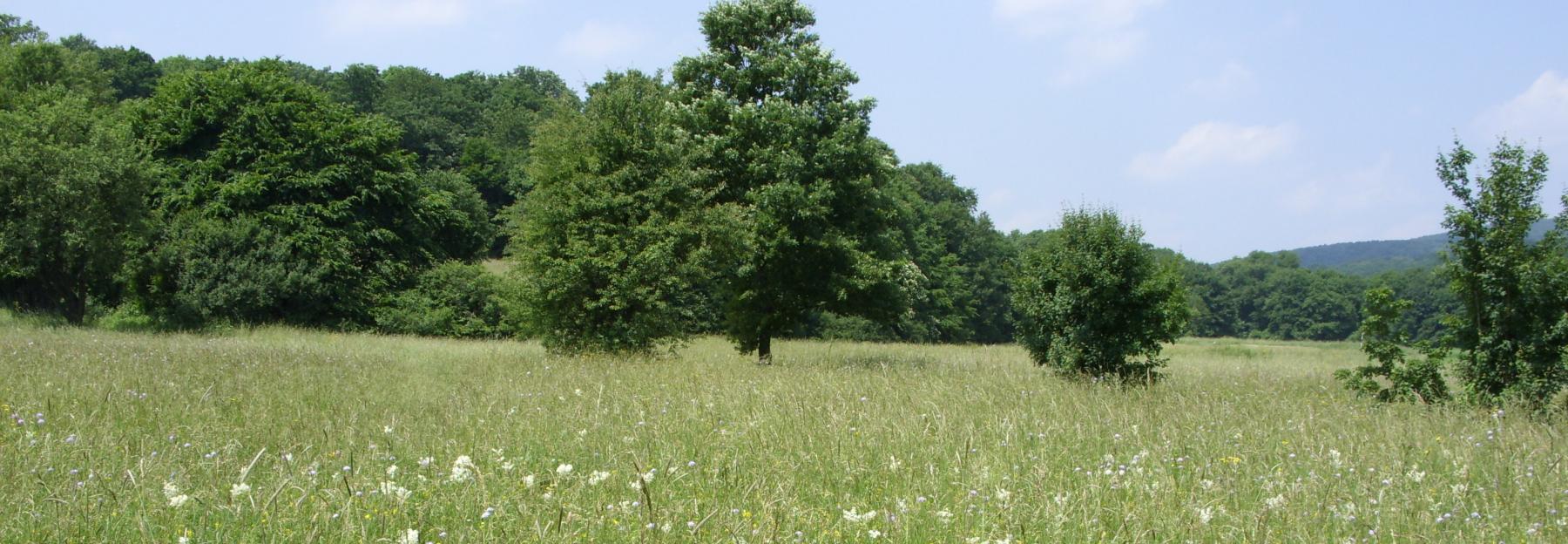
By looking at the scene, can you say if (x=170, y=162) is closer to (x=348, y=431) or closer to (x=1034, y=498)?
(x=348, y=431)

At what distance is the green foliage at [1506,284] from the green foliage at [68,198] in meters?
29.0

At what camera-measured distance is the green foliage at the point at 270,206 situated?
28812 millimetres

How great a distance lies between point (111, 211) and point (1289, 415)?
92.5ft

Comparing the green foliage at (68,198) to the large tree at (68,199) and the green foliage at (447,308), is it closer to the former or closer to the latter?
the large tree at (68,199)

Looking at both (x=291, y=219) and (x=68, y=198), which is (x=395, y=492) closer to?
(x=68, y=198)

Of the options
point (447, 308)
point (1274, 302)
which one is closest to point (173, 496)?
point (447, 308)

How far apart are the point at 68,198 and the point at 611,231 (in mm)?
16579

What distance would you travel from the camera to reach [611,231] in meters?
17.1

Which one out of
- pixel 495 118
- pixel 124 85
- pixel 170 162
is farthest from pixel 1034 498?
pixel 124 85

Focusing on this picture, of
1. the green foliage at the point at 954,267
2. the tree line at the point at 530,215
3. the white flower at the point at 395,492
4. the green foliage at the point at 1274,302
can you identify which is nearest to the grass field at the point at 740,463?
the white flower at the point at 395,492

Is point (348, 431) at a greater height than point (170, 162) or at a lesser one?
lesser

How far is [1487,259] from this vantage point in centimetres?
1058

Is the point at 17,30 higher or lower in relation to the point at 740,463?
higher

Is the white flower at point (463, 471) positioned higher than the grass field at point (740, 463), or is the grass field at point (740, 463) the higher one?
the white flower at point (463, 471)
